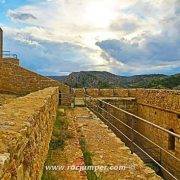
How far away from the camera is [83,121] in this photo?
1388cm

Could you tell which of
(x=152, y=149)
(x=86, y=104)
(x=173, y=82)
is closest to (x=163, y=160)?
(x=152, y=149)

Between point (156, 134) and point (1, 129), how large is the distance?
58.0 ft

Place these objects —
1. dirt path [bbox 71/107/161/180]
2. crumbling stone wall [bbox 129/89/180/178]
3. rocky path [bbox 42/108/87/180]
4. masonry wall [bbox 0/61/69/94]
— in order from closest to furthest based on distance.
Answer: rocky path [bbox 42/108/87/180], dirt path [bbox 71/107/161/180], crumbling stone wall [bbox 129/89/180/178], masonry wall [bbox 0/61/69/94]

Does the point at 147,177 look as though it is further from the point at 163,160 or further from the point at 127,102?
the point at 127,102

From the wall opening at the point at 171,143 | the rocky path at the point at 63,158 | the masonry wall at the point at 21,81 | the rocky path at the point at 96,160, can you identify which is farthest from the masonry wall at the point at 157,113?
the rocky path at the point at 63,158

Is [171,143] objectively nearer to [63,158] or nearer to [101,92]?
[101,92]

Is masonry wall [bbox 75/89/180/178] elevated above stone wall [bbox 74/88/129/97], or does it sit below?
below

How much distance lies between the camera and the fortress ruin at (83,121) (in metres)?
3.53

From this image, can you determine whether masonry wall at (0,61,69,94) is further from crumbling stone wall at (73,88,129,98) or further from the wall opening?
the wall opening

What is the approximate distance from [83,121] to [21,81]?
11.7 meters

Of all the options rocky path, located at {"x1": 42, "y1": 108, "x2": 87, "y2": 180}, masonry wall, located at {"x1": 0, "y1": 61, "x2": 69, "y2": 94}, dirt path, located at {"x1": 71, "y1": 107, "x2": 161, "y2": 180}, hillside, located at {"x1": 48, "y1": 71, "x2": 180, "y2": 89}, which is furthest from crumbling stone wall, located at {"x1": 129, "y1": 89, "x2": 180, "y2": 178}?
hillside, located at {"x1": 48, "y1": 71, "x2": 180, "y2": 89}

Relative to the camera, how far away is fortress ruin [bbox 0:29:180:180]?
3531 millimetres

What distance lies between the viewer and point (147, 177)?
6.85 m

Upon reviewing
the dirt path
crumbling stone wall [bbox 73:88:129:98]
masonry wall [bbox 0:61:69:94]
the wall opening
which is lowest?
the wall opening
